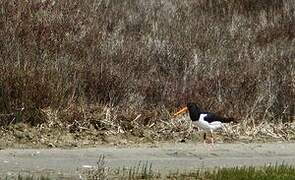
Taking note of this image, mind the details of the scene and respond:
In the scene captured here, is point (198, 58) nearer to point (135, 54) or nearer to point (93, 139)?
point (135, 54)

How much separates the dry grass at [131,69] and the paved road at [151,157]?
0.83 meters

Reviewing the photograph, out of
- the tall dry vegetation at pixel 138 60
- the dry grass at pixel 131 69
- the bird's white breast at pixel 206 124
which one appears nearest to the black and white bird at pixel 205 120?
the bird's white breast at pixel 206 124

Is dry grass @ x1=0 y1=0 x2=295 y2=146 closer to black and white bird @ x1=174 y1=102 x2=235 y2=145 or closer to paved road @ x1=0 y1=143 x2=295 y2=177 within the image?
paved road @ x1=0 y1=143 x2=295 y2=177

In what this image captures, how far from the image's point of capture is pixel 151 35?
1616 centimetres

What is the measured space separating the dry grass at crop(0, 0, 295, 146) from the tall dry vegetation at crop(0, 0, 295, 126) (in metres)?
0.02

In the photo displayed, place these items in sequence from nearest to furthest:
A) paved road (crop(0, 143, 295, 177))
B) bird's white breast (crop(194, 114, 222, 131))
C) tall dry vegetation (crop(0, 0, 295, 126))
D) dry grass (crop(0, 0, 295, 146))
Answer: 1. paved road (crop(0, 143, 295, 177))
2. bird's white breast (crop(194, 114, 222, 131))
3. dry grass (crop(0, 0, 295, 146))
4. tall dry vegetation (crop(0, 0, 295, 126))

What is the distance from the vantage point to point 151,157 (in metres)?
10.0

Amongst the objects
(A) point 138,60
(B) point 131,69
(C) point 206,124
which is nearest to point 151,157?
(C) point 206,124

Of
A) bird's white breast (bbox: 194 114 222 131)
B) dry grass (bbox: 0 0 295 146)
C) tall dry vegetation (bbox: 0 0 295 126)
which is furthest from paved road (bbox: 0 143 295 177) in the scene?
tall dry vegetation (bbox: 0 0 295 126)

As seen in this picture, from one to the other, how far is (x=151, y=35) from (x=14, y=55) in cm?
473

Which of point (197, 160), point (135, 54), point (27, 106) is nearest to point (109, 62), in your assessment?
point (135, 54)

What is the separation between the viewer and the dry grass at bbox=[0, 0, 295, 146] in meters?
11.4

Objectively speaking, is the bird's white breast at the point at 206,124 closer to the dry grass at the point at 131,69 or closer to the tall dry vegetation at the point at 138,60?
the dry grass at the point at 131,69

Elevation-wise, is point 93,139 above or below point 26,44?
below
